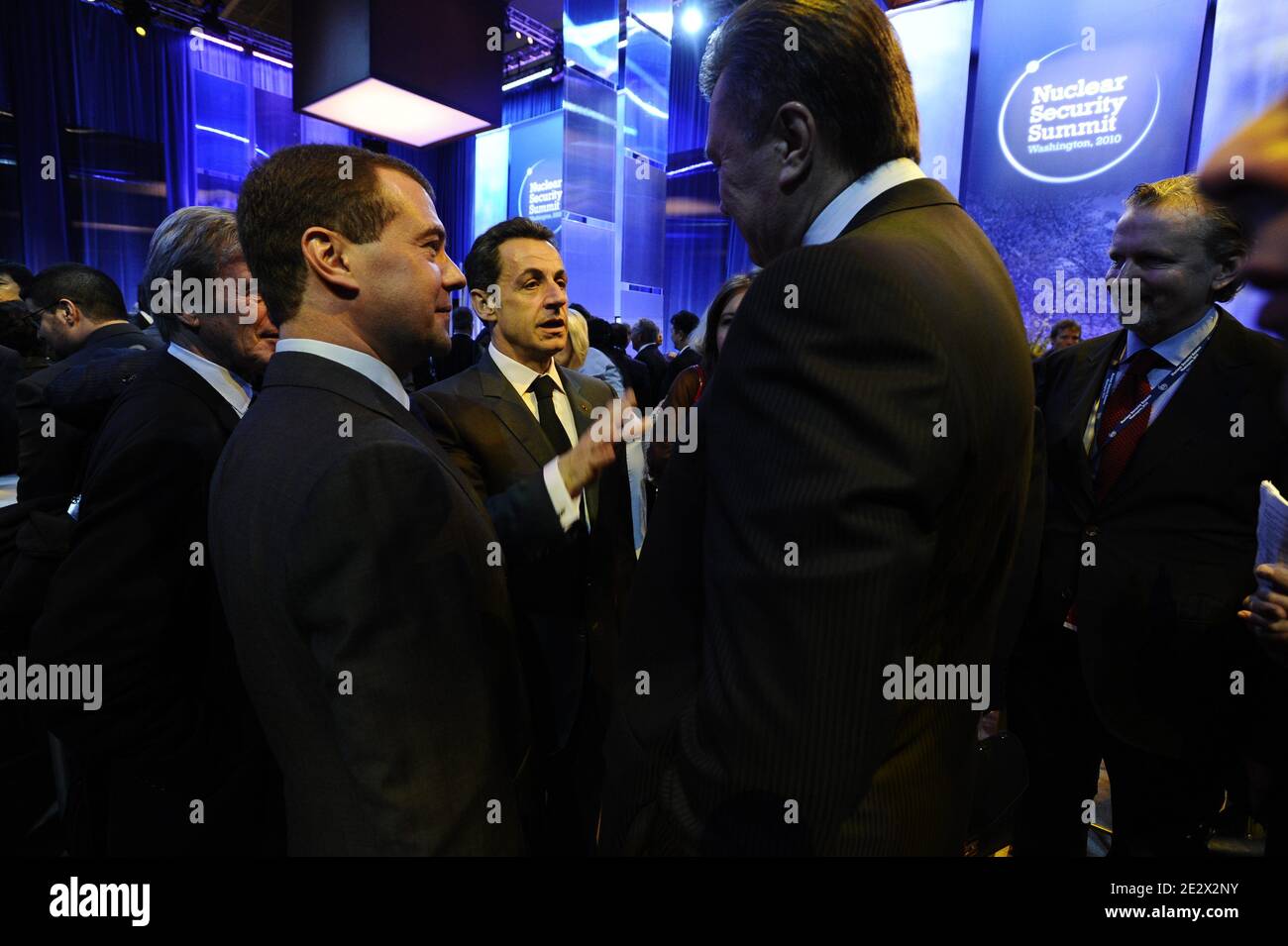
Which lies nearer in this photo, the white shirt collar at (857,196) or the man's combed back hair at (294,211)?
the white shirt collar at (857,196)

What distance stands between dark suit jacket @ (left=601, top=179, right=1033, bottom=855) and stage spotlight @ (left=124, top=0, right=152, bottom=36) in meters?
10.9

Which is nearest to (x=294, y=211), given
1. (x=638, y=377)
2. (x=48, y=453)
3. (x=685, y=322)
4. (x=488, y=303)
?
(x=488, y=303)

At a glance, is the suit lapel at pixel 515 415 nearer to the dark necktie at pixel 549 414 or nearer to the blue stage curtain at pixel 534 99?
the dark necktie at pixel 549 414

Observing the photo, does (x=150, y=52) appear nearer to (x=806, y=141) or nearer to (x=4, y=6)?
(x=4, y=6)

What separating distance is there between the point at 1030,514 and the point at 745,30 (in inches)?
40.4

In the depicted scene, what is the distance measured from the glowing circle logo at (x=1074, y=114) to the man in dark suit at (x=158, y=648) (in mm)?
6573

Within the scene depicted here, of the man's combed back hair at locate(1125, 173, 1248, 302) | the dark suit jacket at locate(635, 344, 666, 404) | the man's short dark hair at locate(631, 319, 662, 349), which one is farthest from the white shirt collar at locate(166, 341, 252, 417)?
the man's short dark hair at locate(631, 319, 662, 349)

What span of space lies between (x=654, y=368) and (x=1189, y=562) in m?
4.87

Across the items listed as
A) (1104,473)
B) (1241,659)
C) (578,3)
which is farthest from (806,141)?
(578,3)

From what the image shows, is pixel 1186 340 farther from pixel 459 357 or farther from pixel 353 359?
pixel 459 357

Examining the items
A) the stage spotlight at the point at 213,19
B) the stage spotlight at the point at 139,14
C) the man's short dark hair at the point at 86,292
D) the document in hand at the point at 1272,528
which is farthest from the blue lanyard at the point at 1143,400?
the stage spotlight at the point at 213,19

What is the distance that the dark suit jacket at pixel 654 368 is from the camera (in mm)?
5812

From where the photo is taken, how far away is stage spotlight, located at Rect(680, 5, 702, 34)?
9.60 m

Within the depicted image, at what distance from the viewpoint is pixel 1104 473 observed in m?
1.73
